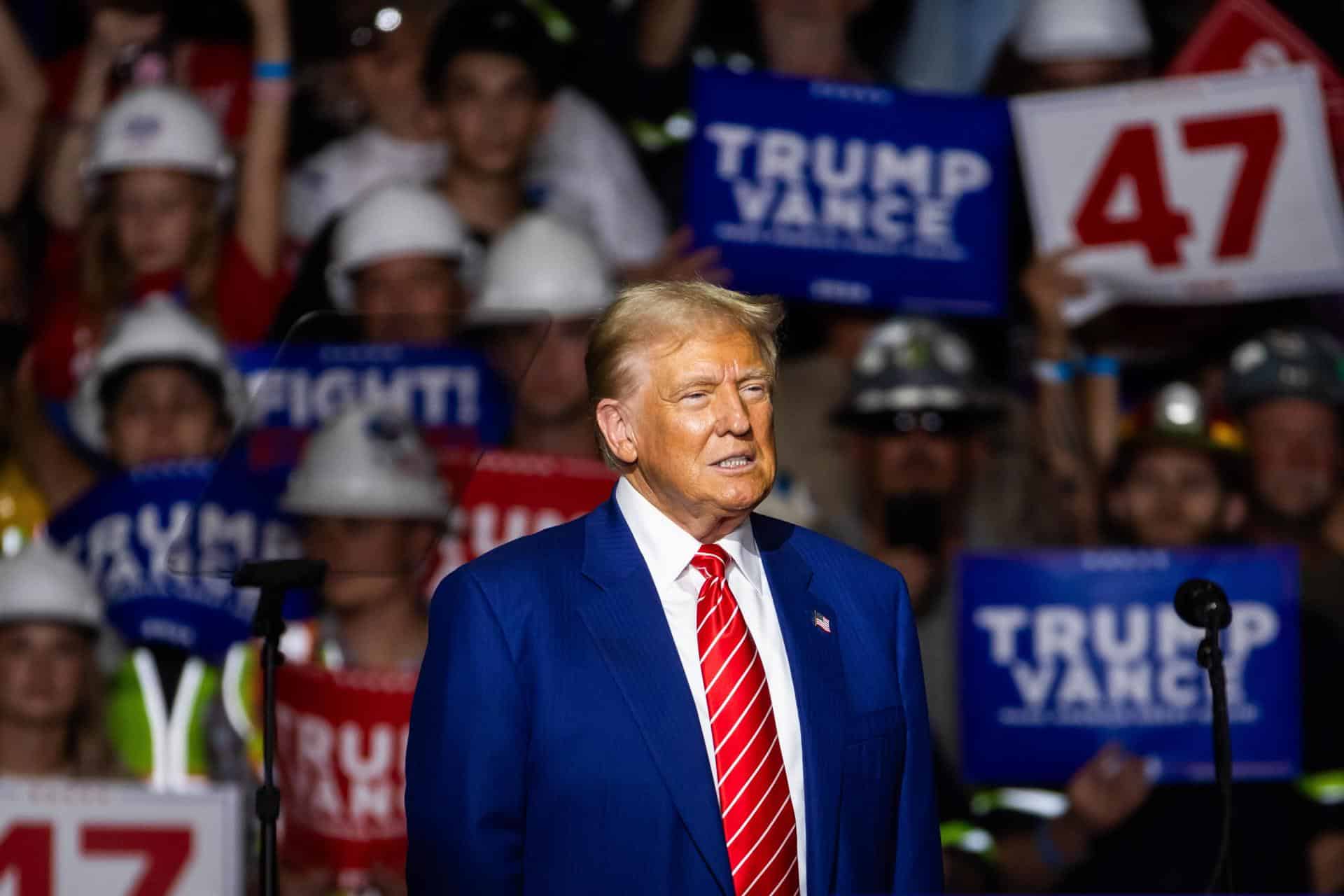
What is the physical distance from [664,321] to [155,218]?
379cm

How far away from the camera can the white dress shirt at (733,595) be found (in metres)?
2.26

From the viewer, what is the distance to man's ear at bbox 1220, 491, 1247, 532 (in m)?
5.47

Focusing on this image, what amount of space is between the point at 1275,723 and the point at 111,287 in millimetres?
3240

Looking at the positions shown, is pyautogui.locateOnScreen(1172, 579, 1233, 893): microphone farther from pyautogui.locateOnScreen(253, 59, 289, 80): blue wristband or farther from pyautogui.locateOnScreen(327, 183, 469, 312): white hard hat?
pyautogui.locateOnScreen(253, 59, 289, 80): blue wristband

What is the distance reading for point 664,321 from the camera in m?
2.27

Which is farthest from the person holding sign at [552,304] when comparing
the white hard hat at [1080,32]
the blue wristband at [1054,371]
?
the white hard hat at [1080,32]

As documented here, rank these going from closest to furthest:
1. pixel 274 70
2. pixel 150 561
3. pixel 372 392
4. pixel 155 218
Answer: pixel 372 392 < pixel 150 561 < pixel 155 218 < pixel 274 70

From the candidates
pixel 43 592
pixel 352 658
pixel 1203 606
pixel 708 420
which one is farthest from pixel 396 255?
pixel 708 420

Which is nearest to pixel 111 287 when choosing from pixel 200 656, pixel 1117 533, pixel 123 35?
pixel 123 35

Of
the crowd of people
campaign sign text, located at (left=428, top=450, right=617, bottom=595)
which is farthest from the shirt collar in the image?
campaign sign text, located at (left=428, top=450, right=617, bottom=595)

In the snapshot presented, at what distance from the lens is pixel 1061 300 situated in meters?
5.65

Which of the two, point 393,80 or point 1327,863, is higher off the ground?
point 393,80

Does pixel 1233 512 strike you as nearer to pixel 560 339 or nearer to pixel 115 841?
pixel 560 339

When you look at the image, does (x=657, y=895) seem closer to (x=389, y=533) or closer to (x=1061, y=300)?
(x=389, y=533)
